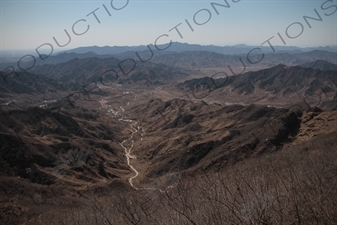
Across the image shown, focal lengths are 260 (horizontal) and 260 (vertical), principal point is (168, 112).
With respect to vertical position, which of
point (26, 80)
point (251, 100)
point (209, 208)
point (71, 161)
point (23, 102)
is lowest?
point (251, 100)

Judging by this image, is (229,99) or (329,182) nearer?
(329,182)

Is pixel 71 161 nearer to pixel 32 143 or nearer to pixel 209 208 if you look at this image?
pixel 32 143

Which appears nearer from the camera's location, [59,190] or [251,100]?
[59,190]

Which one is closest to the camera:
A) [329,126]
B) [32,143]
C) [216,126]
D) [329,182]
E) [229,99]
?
[329,182]

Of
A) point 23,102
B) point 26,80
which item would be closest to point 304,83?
point 23,102

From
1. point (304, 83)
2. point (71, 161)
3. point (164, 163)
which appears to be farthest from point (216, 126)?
point (304, 83)

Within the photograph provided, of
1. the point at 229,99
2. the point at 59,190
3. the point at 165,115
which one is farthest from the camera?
the point at 229,99

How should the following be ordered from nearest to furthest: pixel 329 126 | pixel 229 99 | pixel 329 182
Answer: pixel 329 182
pixel 329 126
pixel 229 99

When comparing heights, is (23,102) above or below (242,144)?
above

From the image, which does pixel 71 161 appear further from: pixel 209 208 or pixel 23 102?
pixel 23 102
